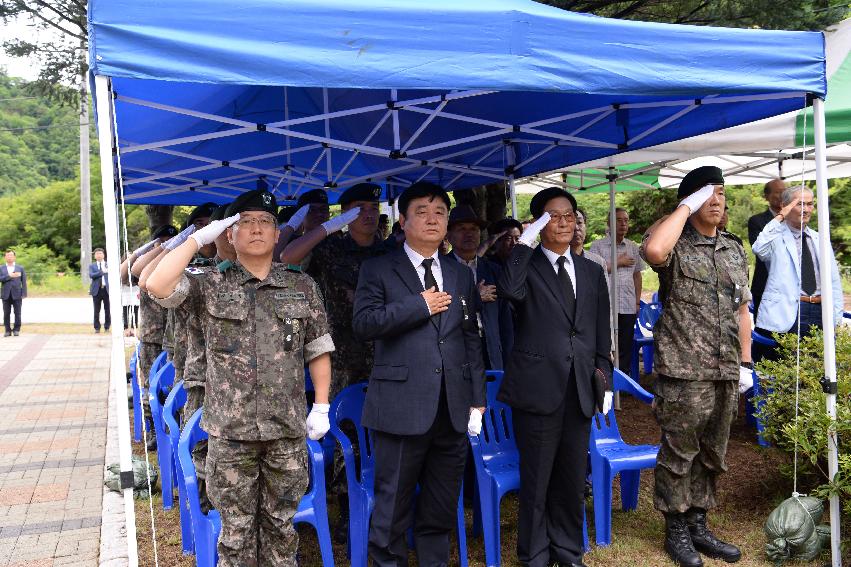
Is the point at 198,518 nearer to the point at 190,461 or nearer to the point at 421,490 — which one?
the point at 190,461

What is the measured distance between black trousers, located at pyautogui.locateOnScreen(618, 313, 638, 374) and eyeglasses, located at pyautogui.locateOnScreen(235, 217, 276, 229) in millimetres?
5188

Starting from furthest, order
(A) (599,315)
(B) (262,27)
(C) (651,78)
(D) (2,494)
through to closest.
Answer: (D) (2,494), (A) (599,315), (C) (651,78), (B) (262,27)

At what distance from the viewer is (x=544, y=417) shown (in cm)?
343

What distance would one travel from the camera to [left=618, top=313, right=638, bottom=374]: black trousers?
7.38 m

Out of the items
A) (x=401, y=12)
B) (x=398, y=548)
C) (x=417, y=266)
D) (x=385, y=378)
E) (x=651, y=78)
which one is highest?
(x=401, y=12)

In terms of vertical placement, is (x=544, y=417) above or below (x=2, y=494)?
above

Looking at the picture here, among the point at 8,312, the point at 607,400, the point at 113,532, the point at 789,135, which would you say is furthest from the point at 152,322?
the point at 8,312

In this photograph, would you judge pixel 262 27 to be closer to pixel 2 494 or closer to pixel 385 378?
pixel 385 378

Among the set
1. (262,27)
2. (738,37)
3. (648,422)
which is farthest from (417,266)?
(648,422)

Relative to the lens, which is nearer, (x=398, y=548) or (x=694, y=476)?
(x=398, y=548)

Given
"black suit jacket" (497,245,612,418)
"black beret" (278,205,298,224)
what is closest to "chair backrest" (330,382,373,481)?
"black suit jacket" (497,245,612,418)

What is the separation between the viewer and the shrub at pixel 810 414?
3449 millimetres

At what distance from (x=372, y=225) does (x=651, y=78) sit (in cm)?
188

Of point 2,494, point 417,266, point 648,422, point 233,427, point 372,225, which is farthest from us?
point 648,422
